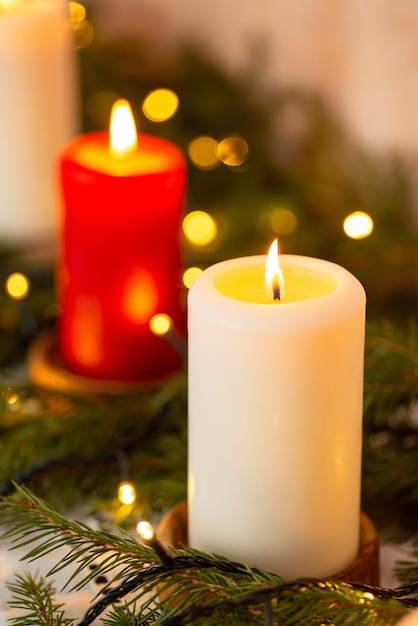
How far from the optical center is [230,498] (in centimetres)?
49

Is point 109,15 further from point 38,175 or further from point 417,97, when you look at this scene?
point 417,97

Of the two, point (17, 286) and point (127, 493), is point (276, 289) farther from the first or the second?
point (17, 286)

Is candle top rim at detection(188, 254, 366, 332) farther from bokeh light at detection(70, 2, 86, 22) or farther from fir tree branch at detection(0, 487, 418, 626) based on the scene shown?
bokeh light at detection(70, 2, 86, 22)

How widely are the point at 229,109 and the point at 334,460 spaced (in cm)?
73

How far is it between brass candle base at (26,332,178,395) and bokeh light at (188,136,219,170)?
36cm

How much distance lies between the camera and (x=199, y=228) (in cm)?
96

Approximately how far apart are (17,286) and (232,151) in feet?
1.07

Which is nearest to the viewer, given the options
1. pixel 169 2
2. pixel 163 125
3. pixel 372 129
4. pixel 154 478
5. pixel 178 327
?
pixel 154 478

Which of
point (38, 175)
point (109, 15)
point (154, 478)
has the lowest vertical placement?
point (154, 478)

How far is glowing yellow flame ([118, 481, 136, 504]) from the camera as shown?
1.95 feet

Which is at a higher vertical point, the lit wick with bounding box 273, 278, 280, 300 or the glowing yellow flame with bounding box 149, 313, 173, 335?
the lit wick with bounding box 273, 278, 280, 300

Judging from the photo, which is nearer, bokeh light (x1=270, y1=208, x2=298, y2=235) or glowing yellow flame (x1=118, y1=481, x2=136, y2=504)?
glowing yellow flame (x1=118, y1=481, x2=136, y2=504)

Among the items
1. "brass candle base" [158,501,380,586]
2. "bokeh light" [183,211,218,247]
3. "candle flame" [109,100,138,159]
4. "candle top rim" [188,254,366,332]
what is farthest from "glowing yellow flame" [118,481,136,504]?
"bokeh light" [183,211,218,247]

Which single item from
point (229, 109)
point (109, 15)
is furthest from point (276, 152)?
point (109, 15)
